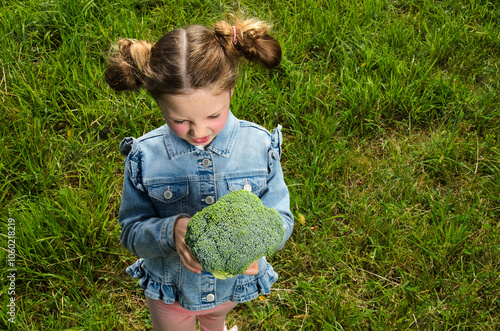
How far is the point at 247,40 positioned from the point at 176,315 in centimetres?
144

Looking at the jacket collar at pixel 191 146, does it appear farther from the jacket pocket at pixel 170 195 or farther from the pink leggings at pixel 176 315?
the pink leggings at pixel 176 315

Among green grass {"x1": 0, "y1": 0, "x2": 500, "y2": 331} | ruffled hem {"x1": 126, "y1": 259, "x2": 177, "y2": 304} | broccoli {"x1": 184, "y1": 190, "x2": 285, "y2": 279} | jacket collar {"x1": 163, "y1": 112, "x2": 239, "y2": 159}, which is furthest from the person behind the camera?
green grass {"x1": 0, "y1": 0, "x2": 500, "y2": 331}

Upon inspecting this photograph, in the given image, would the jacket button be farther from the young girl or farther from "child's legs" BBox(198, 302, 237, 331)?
"child's legs" BBox(198, 302, 237, 331)

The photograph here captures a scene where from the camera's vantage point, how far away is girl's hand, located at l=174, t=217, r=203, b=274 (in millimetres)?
1720

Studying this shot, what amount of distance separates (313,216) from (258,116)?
97 cm

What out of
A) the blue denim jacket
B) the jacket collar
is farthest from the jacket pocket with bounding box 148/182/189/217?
the jacket collar

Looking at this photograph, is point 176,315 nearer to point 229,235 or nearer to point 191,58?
point 229,235

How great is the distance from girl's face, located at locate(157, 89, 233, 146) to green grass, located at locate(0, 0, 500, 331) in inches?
60.8

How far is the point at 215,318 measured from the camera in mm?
2518

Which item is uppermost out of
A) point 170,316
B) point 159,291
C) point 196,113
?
point 196,113

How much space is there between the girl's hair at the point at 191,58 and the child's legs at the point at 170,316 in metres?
1.11

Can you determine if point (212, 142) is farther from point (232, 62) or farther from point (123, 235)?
point (123, 235)

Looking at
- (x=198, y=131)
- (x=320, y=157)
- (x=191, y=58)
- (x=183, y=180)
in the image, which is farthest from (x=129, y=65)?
(x=320, y=157)

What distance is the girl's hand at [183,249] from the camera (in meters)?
1.72
